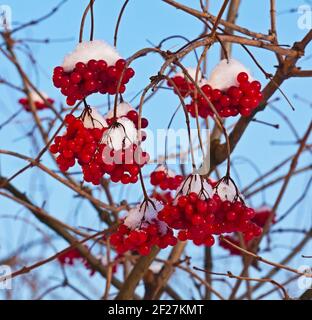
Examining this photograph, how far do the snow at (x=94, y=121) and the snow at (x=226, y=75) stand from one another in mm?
347

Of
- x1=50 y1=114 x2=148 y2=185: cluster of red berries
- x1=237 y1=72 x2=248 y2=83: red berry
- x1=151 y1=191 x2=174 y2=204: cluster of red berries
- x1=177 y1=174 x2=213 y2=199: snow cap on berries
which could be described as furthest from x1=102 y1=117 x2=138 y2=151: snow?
x1=151 y1=191 x2=174 y2=204: cluster of red berries

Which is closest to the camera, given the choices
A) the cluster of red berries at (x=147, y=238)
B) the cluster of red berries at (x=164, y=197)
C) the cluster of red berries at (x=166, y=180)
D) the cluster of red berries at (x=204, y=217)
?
the cluster of red berries at (x=204, y=217)

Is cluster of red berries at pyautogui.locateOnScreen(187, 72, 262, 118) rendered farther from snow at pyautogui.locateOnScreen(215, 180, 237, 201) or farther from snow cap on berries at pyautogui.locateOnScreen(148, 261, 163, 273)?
snow cap on berries at pyautogui.locateOnScreen(148, 261, 163, 273)

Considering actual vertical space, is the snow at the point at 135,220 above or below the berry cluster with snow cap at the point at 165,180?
below

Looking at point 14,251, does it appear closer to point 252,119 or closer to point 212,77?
point 252,119

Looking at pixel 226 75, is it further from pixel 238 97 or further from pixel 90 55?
pixel 90 55

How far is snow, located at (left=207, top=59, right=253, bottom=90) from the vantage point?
1.47 m

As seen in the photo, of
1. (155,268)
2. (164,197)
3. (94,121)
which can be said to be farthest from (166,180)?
(155,268)

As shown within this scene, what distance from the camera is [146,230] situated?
1.26 m

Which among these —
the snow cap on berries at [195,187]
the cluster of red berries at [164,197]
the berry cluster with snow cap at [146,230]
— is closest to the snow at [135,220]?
the berry cluster with snow cap at [146,230]

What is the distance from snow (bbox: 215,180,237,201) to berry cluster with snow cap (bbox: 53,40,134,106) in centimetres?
27

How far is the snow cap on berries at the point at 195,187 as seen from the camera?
46.6 inches

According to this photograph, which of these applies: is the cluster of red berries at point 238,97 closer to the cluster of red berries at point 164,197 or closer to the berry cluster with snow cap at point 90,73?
the berry cluster with snow cap at point 90,73
